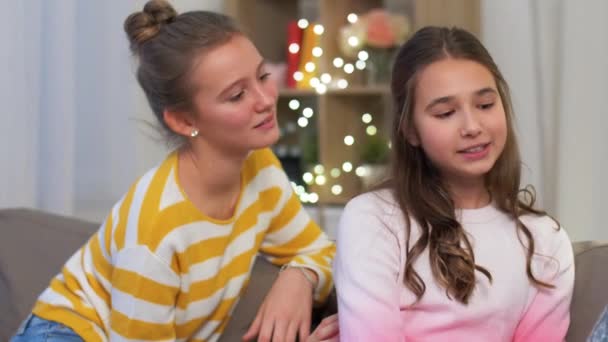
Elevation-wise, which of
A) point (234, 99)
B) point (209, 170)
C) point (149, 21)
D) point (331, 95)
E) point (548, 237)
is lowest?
point (331, 95)

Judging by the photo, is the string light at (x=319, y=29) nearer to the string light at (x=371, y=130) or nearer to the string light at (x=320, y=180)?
the string light at (x=371, y=130)

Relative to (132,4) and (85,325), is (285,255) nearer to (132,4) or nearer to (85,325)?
(85,325)

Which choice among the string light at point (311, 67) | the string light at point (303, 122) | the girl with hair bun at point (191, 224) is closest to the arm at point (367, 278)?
the girl with hair bun at point (191, 224)

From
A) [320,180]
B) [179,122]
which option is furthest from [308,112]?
[179,122]

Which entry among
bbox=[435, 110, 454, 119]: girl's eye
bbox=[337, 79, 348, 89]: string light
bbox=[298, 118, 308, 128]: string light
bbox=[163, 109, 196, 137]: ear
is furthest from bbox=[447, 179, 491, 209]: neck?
bbox=[298, 118, 308, 128]: string light

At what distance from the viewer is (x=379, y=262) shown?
1.34m

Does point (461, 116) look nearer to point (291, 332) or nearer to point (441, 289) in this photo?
point (441, 289)

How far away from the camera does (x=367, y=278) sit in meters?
1.33

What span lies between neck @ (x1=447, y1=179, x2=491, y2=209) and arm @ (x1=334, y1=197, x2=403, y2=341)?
13cm

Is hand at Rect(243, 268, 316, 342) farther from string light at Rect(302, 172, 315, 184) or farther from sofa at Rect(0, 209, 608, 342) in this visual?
string light at Rect(302, 172, 315, 184)

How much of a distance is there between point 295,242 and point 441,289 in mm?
367

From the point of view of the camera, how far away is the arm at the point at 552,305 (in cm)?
135

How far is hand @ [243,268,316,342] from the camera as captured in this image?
4.74 feet

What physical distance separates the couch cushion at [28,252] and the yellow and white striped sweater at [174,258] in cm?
18
